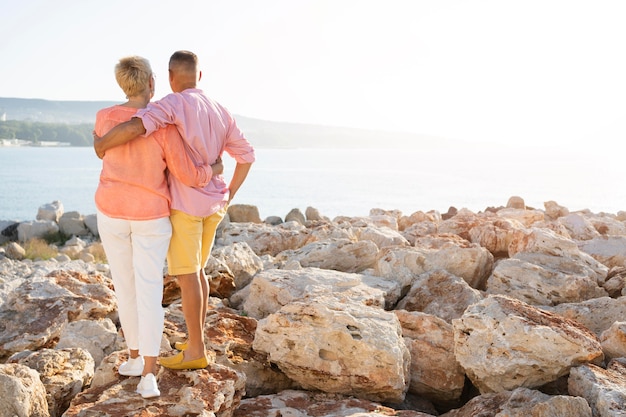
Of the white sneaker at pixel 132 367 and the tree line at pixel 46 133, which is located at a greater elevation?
the white sneaker at pixel 132 367

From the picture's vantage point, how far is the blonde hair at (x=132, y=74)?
3.37 m

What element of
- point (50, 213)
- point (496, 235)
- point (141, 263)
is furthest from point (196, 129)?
point (50, 213)

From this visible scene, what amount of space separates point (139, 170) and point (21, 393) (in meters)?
1.26

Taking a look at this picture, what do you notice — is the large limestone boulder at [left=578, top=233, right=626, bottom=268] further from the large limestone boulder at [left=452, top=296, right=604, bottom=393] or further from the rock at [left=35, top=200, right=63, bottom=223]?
the rock at [left=35, top=200, right=63, bottom=223]

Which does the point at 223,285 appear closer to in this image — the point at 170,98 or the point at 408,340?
the point at 408,340

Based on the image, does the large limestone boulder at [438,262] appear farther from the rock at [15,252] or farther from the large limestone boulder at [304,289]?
the rock at [15,252]

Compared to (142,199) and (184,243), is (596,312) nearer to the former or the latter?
(184,243)

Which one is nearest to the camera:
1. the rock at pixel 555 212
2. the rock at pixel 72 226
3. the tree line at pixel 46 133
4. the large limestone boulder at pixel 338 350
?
the large limestone boulder at pixel 338 350

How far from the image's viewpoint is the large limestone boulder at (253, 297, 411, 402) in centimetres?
396

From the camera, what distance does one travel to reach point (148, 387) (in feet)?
11.2

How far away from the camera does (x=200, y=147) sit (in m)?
3.46

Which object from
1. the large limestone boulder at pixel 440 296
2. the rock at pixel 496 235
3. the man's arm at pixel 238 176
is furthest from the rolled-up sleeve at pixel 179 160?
the rock at pixel 496 235

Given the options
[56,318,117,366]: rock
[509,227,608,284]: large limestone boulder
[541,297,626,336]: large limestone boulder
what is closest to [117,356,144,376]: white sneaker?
[56,318,117,366]: rock

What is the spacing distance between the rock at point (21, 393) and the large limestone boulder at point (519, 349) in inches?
94.2
